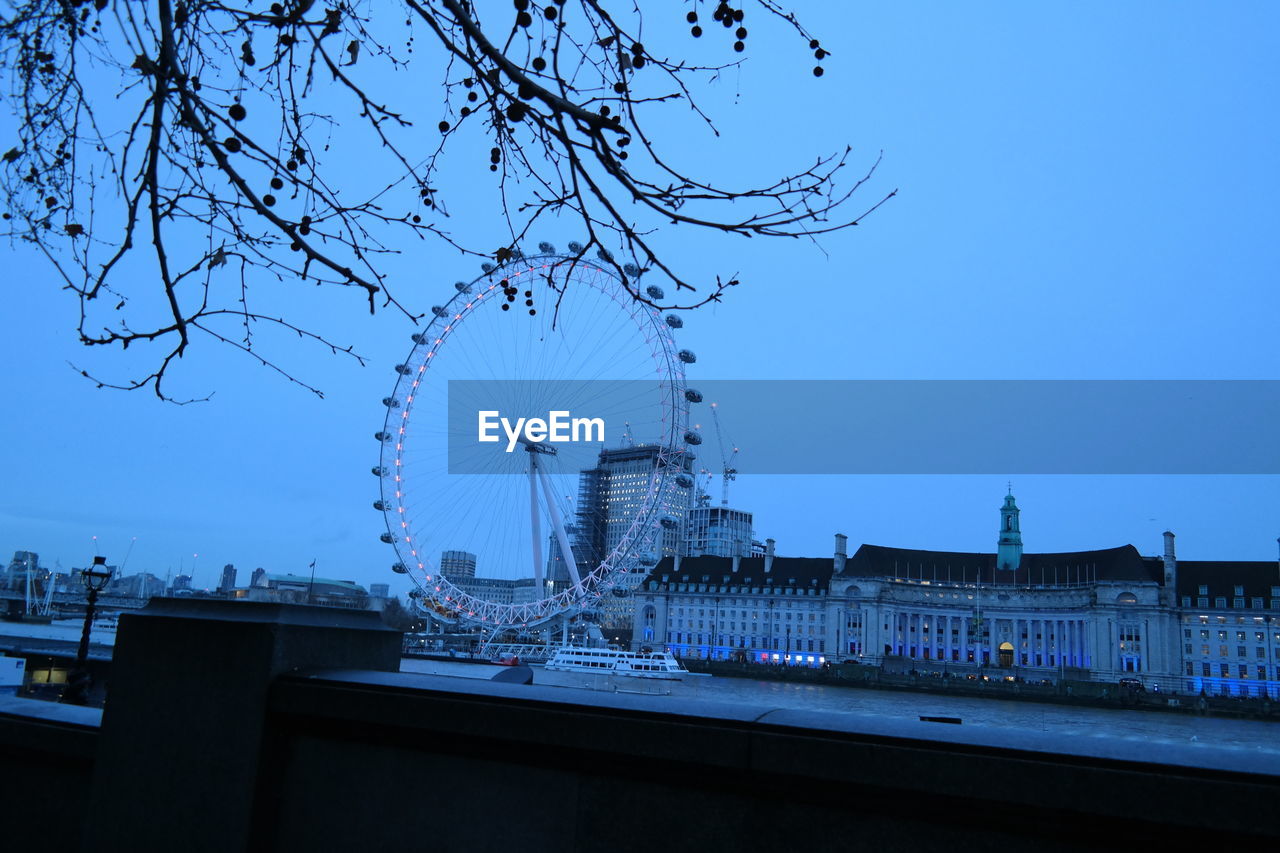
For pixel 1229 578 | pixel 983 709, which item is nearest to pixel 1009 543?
pixel 1229 578

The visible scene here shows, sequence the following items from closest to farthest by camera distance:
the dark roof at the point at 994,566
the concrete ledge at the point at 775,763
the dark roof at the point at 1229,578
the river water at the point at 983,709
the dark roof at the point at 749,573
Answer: the concrete ledge at the point at 775,763
the river water at the point at 983,709
the dark roof at the point at 1229,578
the dark roof at the point at 994,566
the dark roof at the point at 749,573

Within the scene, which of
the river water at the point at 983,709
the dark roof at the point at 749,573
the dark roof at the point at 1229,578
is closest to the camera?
the river water at the point at 983,709

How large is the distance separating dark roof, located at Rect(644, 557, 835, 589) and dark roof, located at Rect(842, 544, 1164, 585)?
13.5ft

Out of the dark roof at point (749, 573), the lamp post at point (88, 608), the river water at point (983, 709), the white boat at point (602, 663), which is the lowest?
the river water at point (983, 709)

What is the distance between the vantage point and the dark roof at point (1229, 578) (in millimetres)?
101000

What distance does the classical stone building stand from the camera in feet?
333

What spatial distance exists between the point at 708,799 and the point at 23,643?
1767 inches

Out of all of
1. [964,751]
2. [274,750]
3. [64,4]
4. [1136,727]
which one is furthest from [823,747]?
[1136,727]

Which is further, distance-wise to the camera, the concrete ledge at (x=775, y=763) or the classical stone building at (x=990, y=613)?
the classical stone building at (x=990, y=613)

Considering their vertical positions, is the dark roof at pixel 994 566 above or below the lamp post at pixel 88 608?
above

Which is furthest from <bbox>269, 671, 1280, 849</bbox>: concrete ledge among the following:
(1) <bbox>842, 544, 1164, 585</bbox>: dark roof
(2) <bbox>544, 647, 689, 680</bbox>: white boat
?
(1) <bbox>842, 544, 1164, 585</bbox>: dark roof

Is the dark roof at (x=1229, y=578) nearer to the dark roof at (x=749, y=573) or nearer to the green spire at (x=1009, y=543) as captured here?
the green spire at (x=1009, y=543)

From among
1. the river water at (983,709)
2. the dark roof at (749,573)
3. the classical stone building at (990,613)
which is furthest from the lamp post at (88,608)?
the dark roof at (749,573)

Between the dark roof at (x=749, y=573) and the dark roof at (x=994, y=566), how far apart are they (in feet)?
13.5
